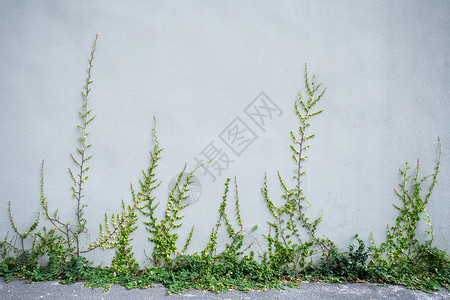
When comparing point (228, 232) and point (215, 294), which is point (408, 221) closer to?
point (228, 232)

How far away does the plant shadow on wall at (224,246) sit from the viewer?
2.60 m

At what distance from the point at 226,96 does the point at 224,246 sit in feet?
5.22

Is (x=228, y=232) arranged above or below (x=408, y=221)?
below

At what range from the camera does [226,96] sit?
2.83 m

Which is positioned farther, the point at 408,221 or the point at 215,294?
the point at 408,221

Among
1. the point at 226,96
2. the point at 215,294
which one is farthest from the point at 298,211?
the point at 226,96

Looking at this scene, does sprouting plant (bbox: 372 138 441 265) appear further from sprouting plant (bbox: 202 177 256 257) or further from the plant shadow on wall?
sprouting plant (bbox: 202 177 256 257)

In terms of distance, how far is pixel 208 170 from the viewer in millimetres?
2801

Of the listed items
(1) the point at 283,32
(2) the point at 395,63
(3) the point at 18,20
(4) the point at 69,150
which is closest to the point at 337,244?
(2) the point at 395,63

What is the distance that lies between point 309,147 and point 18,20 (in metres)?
3.26

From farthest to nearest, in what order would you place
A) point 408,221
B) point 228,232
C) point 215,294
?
point 408,221 → point 228,232 → point 215,294

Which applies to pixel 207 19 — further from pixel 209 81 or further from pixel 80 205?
pixel 80 205

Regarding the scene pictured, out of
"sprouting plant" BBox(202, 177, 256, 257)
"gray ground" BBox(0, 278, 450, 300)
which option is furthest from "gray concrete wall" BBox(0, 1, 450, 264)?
"gray ground" BBox(0, 278, 450, 300)

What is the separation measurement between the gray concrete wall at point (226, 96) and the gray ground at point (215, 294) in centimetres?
41
